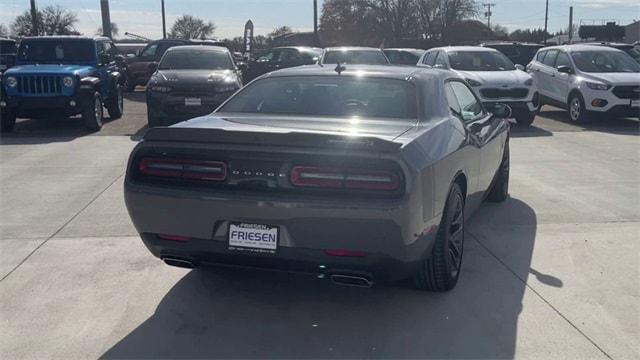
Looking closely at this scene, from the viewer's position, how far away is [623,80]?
13539 mm

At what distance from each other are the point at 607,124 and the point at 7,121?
12170 mm

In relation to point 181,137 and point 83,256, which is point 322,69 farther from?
point 83,256

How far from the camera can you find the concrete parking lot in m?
3.76

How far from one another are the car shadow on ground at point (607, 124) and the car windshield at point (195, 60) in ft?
24.7

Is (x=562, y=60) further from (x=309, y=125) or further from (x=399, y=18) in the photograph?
(x=399, y=18)

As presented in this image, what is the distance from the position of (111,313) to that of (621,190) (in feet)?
19.8

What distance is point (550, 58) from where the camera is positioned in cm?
1574

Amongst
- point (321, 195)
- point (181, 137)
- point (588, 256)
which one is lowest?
point (588, 256)

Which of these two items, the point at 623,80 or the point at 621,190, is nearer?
the point at 621,190

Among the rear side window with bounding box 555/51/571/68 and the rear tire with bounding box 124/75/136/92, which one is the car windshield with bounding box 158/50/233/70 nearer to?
the rear side window with bounding box 555/51/571/68

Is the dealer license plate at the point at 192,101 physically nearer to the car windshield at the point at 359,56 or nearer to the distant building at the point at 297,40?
the car windshield at the point at 359,56

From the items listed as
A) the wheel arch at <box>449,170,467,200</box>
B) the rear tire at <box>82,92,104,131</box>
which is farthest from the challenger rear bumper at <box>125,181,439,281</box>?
the rear tire at <box>82,92,104,131</box>

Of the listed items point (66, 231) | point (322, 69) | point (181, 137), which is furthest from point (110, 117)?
point (181, 137)

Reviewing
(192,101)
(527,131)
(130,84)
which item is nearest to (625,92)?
(527,131)
